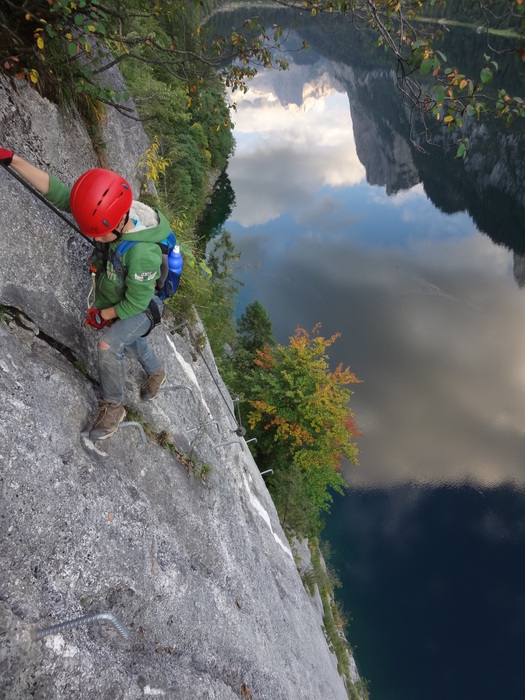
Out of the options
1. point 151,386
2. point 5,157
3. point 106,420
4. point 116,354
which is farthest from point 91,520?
point 5,157

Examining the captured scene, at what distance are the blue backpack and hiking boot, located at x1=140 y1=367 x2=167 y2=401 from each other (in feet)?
3.77

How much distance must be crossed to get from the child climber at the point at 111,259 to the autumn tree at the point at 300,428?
686 inches

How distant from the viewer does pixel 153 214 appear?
14.4ft

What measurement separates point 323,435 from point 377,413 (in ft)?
49.9

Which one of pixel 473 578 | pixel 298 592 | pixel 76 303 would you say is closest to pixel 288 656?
pixel 298 592

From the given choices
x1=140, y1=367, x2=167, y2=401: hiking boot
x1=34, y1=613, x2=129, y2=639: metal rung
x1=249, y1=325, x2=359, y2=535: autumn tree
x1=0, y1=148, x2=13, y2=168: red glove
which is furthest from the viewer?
x1=249, y1=325, x2=359, y2=535: autumn tree

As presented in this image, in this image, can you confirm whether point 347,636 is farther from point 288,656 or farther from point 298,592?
point 288,656

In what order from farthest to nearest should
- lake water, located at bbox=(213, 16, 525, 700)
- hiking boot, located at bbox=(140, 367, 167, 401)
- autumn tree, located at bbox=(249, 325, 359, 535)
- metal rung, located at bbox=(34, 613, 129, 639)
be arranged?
lake water, located at bbox=(213, 16, 525, 700), autumn tree, located at bbox=(249, 325, 359, 535), hiking boot, located at bbox=(140, 367, 167, 401), metal rung, located at bbox=(34, 613, 129, 639)

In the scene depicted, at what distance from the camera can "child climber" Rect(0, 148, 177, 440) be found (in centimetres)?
371

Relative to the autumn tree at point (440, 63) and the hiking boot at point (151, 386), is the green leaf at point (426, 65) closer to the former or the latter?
the autumn tree at point (440, 63)

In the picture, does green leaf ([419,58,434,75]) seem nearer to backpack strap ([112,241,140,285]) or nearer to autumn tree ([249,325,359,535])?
backpack strap ([112,241,140,285])

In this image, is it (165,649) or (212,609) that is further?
(212,609)

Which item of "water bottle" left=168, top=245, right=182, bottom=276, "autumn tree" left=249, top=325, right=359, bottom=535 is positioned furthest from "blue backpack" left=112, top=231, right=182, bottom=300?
"autumn tree" left=249, top=325, right=359, bottom=535

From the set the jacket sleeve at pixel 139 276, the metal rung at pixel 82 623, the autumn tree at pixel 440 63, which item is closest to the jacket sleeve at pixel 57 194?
the jacket sleeve at pixel 139 276
